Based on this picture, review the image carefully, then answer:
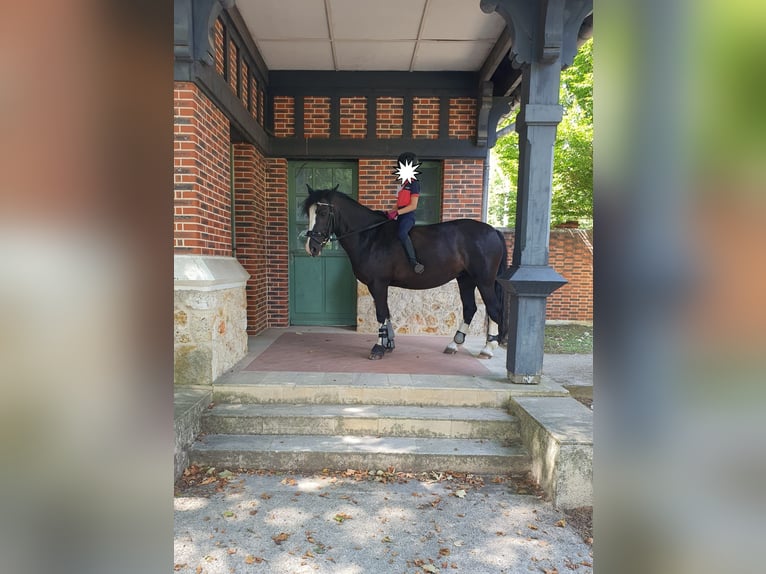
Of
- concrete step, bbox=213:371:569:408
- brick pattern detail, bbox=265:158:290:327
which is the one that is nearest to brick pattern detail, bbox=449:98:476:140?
brick pattern detail, bbox=265:158:290:327

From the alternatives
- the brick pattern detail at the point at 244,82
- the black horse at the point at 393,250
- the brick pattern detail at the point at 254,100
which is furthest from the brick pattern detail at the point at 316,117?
the black horse at the point at 393,250

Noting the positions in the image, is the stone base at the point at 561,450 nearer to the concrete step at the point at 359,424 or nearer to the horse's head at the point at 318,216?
the concrete step at the point at 359,424

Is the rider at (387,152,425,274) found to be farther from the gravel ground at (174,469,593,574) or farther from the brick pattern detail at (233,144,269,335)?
the gravel ground at (174,469,593,574)

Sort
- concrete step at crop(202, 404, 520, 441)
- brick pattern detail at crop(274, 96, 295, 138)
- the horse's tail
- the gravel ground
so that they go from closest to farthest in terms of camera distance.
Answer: the gravel ground, concrete step at crop(202, 404, 520, 441), the horse's tail, brick pattern detail at crop(274, 96, 295, 138)

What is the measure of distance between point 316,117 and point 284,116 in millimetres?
478

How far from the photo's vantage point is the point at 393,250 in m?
4.70

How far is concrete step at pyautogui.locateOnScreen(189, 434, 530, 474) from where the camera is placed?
3.08 metres

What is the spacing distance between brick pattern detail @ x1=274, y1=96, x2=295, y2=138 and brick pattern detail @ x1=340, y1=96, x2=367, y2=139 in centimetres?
75

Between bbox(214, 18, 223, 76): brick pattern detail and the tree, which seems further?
the tree

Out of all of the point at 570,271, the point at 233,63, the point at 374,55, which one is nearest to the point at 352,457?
the point at 233,63
